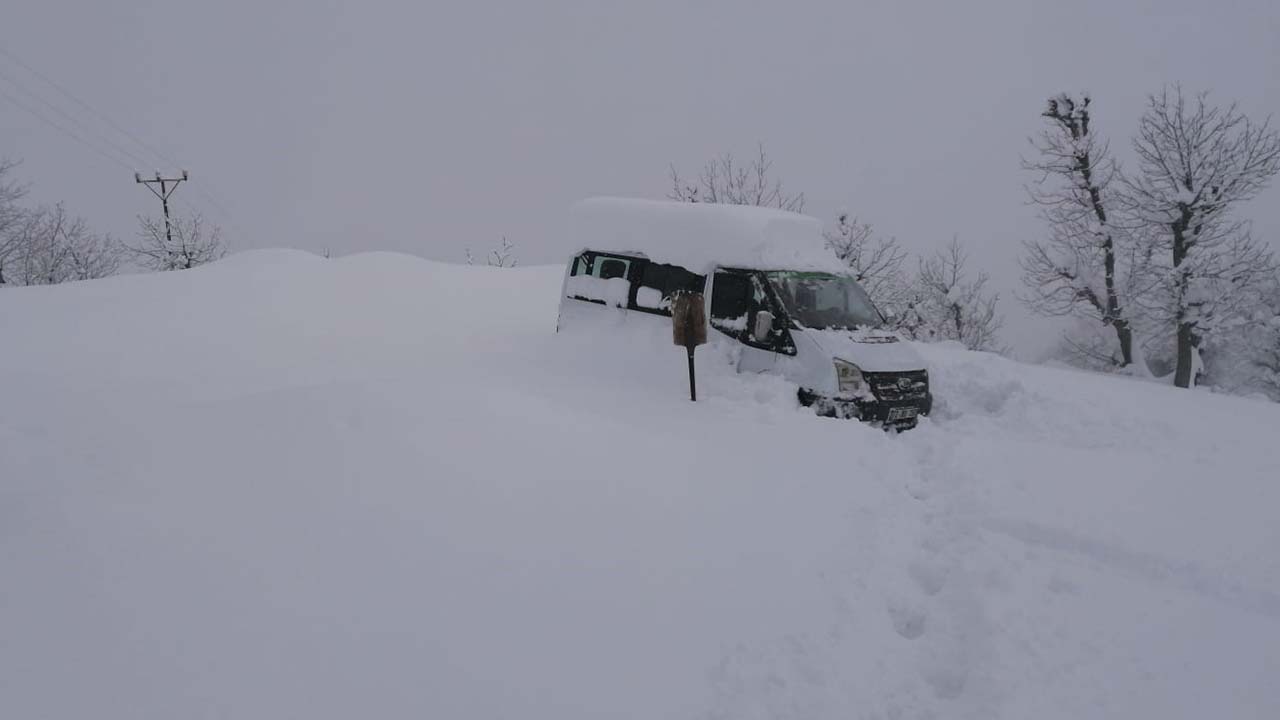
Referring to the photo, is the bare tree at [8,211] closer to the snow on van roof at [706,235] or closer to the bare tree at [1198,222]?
the snow on van roof at [706,235]

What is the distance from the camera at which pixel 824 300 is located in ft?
→ 24.4

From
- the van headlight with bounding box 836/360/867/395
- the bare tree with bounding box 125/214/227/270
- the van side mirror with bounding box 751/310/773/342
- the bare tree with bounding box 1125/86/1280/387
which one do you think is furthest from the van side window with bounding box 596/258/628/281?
the bare tree with bounding box 125/214/227/270

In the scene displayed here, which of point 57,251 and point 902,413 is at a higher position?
point 57,251

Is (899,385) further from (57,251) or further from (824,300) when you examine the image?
(57,251)

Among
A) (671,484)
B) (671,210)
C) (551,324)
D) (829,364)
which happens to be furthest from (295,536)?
(551,324)

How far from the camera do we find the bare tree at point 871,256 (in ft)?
97.6

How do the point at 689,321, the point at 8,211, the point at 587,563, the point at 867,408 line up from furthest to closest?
1. the point at 8,211
2. the point at 689,321
3. the point at 867,408
4. the point at 587,563

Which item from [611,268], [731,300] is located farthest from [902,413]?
[611,268]

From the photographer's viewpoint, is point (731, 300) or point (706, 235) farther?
point (706, 235)

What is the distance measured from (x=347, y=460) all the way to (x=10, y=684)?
1.76 m

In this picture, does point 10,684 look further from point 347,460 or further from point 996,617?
point 996,617

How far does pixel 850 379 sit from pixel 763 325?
111 cm

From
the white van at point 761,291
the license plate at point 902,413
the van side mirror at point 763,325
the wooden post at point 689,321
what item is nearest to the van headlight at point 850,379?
the white van at point 761,291

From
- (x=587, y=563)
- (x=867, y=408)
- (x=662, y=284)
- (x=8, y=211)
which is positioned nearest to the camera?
(x=587, y=563)
